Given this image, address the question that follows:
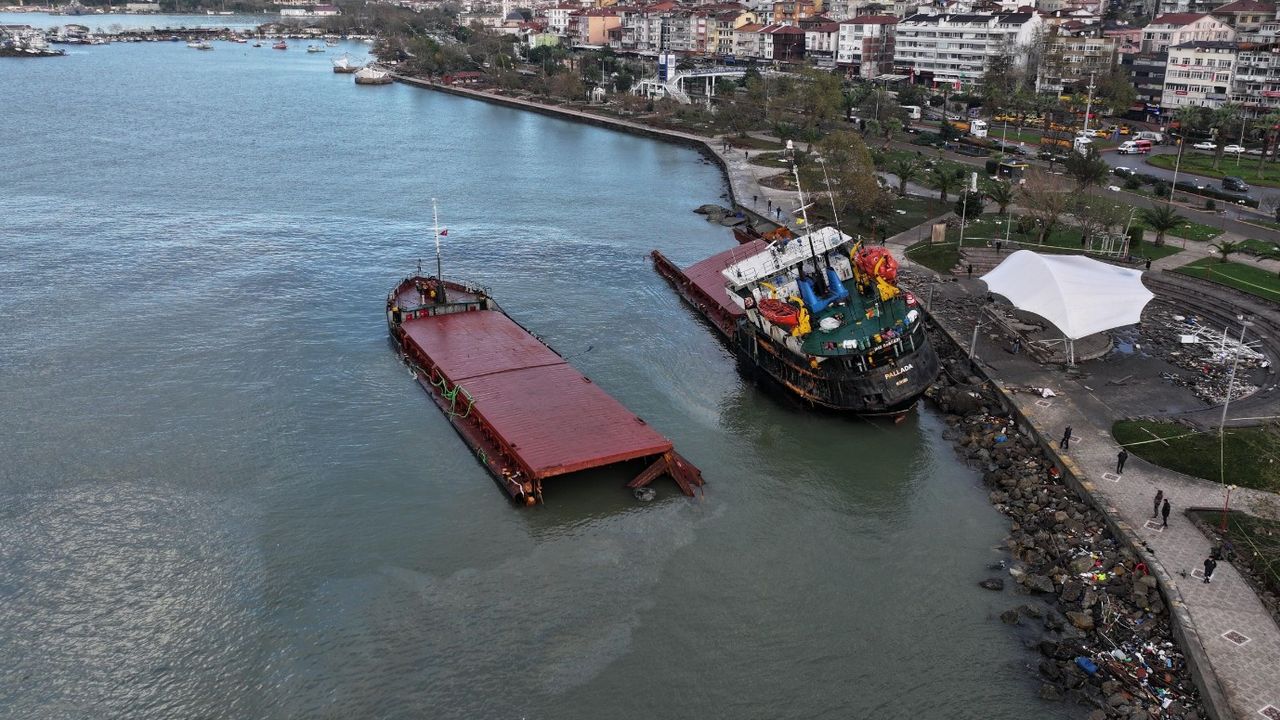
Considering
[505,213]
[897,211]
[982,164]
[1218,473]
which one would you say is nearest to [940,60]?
[982,164]

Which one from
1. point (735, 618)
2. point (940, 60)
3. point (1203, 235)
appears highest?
point (940, 60)

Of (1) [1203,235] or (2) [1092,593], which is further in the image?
(1) [1203,235]

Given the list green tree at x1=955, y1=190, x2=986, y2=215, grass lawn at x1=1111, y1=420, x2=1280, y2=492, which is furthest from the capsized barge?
green tree at x1=955, y1=190, x2=986, y2=215

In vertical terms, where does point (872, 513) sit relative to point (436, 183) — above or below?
below

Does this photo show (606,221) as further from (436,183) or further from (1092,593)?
(1092,593)


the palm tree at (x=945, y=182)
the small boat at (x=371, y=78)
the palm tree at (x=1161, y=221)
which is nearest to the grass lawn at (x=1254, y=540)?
the palm tree at (x=1161, y=221)

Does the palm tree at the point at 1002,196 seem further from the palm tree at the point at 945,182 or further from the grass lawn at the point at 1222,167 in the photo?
the grass lawn at the point at 1222,167
